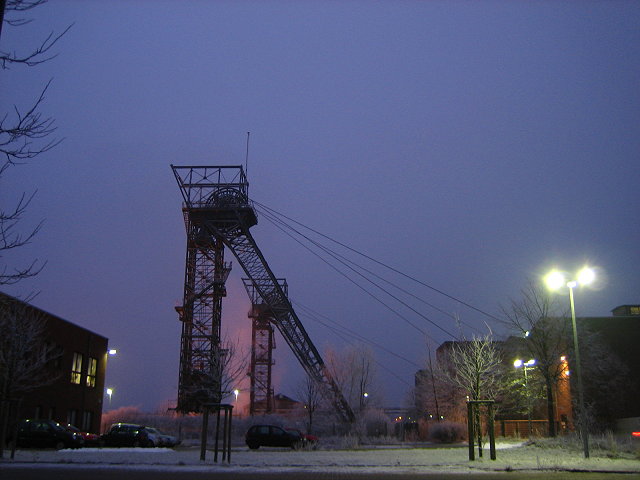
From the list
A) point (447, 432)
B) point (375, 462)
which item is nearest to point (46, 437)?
point (375, 462)

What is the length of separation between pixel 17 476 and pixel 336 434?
29303mm

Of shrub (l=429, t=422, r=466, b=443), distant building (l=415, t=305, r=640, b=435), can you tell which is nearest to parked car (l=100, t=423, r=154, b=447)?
shrub (l=429, t=422, r=466, b=443)

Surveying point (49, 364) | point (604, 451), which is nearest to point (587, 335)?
point (604, 451)

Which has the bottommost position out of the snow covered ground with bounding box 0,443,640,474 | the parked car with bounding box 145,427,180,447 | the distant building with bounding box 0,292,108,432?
the parked car with bounding box 145,427,180,447

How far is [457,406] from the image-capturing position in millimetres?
48938

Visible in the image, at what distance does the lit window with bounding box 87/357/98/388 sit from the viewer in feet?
144

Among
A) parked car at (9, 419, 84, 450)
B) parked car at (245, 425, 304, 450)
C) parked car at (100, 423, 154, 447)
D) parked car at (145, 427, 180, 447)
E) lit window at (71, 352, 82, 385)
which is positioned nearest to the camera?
parked car at (9, 419, 84, 450)

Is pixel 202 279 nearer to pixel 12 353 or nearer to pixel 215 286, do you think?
pixel 215 286

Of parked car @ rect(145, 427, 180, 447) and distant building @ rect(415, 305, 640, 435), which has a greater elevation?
distant building @ rect(415, 305, 640, 435)

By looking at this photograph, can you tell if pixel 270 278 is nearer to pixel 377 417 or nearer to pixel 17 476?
pixel 377 417

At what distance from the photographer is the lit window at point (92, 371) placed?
44.0m

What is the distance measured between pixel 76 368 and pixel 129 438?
1339 centimetres

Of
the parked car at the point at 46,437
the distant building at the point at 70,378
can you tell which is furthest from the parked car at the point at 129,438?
the distant building at the point at 70,378

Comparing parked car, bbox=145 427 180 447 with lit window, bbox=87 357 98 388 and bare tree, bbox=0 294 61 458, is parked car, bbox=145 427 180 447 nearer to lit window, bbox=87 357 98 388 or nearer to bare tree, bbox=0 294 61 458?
bare tree, bbox=0 294 61 458
